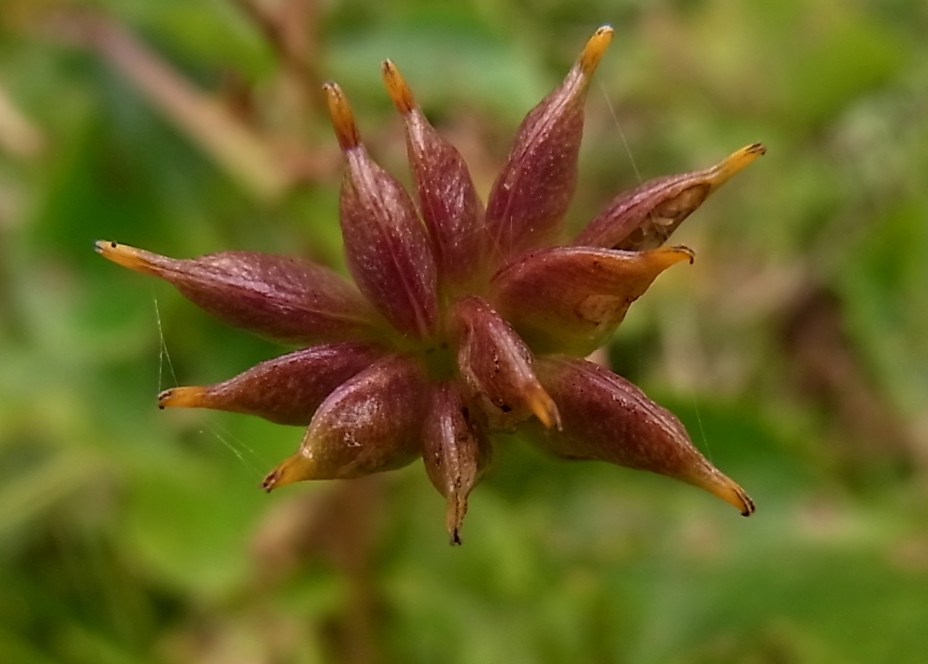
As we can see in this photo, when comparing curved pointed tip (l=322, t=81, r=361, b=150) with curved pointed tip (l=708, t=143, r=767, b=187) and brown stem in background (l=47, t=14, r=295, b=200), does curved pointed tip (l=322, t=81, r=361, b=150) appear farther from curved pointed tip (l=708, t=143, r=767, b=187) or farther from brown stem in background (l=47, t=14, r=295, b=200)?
brown stem in background (l=47, t=14, r=295, b=200)

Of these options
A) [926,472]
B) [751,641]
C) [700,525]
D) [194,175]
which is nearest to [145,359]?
[194,175]

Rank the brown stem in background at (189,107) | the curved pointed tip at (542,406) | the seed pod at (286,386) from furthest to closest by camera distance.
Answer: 1. the brown stem in background at (189,107)
2. the seed pod at (286,386)
3. the curved pointed tip at (542,406)

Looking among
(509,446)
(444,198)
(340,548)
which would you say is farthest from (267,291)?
(340,548)

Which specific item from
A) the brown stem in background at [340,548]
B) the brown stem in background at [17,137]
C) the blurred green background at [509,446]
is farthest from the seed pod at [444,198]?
the brown stem in background at [17,137]

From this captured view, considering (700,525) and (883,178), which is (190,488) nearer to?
(700,525)

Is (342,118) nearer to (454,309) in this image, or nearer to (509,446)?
(454,309)

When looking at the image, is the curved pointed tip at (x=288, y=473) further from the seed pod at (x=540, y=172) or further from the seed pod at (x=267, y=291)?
the seed pod at (x=540, y=172)
